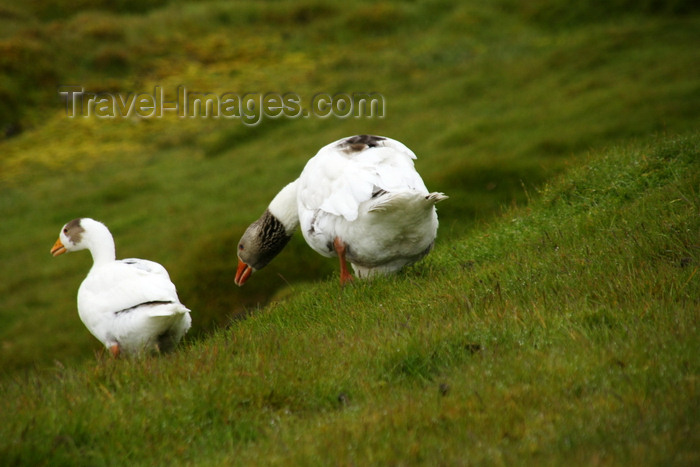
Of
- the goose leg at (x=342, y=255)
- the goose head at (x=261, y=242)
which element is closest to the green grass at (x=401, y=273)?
the goose leg at (x=342, y=255)

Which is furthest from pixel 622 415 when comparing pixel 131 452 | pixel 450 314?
pixel 131 452

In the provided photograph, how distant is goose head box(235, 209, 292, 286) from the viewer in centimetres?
934

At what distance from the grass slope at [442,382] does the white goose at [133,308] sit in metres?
0.64

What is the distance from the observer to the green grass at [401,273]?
402 cm

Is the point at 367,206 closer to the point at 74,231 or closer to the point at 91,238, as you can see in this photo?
the point at 91,238

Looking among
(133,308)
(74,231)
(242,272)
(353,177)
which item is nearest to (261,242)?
(242,272)

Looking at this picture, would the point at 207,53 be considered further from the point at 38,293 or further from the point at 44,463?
the point at 44,463

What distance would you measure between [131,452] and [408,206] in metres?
3.39

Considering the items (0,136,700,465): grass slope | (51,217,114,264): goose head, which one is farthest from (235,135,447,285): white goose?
(51,217,114,264): goose head

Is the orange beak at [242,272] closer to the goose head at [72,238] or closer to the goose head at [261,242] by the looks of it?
the goose head at [261,242]

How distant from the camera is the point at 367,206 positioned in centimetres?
691

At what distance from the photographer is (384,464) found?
11.8 ft

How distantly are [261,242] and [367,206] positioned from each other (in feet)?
9.18

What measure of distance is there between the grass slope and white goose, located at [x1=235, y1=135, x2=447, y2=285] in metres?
0.70
